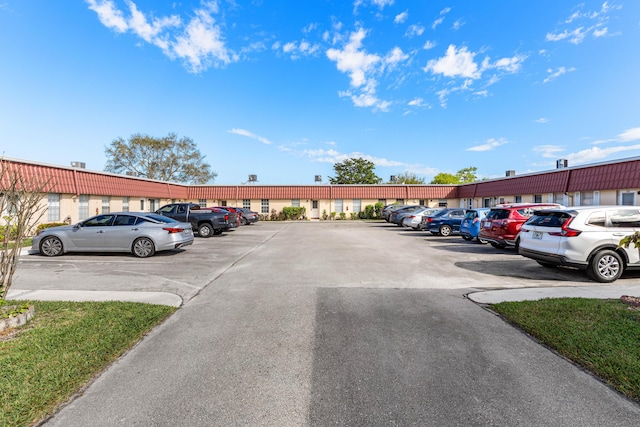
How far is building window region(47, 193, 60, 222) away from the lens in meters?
18.8

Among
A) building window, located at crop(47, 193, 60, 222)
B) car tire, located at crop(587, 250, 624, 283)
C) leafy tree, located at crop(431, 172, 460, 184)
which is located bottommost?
car tire, located at crop(587, 250, 624, 283)

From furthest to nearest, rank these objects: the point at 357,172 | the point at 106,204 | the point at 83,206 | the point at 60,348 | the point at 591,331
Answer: the point at 357,172
the point at 106,204
the point at 83,206
the point at 591,331
the point at 60,348

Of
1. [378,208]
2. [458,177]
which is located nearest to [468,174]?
[458,177]

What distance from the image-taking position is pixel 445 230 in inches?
676

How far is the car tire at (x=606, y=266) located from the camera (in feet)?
22.7

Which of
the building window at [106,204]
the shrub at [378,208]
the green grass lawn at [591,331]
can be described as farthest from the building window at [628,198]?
the building window at [106,204]

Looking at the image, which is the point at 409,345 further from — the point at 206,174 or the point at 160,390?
the point at 206,174

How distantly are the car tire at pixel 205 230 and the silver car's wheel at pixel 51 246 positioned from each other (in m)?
7.06

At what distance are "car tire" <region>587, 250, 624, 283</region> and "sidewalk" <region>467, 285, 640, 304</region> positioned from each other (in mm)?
450

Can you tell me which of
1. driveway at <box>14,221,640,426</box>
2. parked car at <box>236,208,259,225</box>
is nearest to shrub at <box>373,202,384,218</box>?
parked car at <box>236,208,259,225</box>

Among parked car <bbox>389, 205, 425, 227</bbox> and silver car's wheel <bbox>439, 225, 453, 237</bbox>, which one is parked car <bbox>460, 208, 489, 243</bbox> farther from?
parked car <bbox>389, 205, 425, 227</bbox>

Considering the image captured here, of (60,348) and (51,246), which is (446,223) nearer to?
(60,348)

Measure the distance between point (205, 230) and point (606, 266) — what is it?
16725mm

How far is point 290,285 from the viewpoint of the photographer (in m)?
6.67
